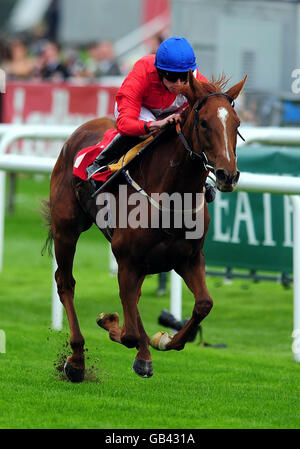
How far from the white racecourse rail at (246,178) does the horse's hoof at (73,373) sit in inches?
51.6

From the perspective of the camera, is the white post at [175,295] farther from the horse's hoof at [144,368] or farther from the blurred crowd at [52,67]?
the blurred crowd at [52,67]

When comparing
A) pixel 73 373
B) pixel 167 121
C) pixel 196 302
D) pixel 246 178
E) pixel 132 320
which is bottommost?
pixel 73 373

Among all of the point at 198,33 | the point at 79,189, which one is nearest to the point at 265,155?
the point at 79,189

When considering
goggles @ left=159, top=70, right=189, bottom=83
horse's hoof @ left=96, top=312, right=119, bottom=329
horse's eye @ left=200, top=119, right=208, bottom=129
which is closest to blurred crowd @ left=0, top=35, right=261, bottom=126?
horse's hoof @ left=96, top=312, right=119, bottom=329

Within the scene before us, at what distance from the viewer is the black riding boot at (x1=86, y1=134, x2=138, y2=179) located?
17.4 ft

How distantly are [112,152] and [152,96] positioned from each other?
0.38 m

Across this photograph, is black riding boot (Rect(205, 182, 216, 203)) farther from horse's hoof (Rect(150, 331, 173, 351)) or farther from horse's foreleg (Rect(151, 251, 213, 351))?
horse's hoof (Rect(150, 331, 173, 351))

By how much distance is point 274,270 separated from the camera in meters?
7.27

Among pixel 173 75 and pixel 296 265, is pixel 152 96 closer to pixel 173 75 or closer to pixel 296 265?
pixel 173 75

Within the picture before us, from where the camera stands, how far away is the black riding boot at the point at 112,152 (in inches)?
209

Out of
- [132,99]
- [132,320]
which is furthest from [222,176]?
[132,320]

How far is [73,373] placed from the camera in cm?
551

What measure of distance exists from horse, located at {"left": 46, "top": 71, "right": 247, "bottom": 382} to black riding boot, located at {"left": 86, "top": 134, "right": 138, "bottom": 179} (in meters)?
0.16

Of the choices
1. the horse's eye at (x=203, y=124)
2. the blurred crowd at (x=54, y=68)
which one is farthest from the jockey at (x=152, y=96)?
→ the blurred crowd at (x=54, y=68)
